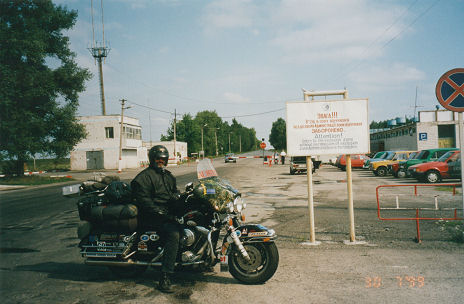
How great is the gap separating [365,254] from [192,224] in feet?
10.7

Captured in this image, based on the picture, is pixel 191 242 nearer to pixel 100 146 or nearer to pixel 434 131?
pixel 434 131

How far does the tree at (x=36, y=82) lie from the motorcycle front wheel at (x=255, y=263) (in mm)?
27605

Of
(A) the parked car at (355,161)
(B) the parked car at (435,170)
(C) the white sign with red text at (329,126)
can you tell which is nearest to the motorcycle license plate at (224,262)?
(C) the white sign with red text at (329,126)

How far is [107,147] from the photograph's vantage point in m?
53.4

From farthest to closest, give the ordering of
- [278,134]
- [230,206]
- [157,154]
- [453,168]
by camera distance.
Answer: [278,134]
[453,168]
[157,154]
[230,206]

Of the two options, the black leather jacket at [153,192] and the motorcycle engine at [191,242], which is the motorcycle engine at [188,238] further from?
the black leather jacket at [153,192]

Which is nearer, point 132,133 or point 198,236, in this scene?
point 198,236

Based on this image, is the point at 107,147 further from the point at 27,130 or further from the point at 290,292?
the point at 290,292

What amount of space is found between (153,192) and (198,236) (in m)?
0.84

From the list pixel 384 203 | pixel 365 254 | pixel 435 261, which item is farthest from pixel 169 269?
pixel 384 203

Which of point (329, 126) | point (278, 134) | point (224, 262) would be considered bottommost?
point (224, 262)

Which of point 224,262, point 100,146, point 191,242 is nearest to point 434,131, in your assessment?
point 224,262

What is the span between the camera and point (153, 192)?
483 centimetres

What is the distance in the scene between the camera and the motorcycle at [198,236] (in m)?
4.62
